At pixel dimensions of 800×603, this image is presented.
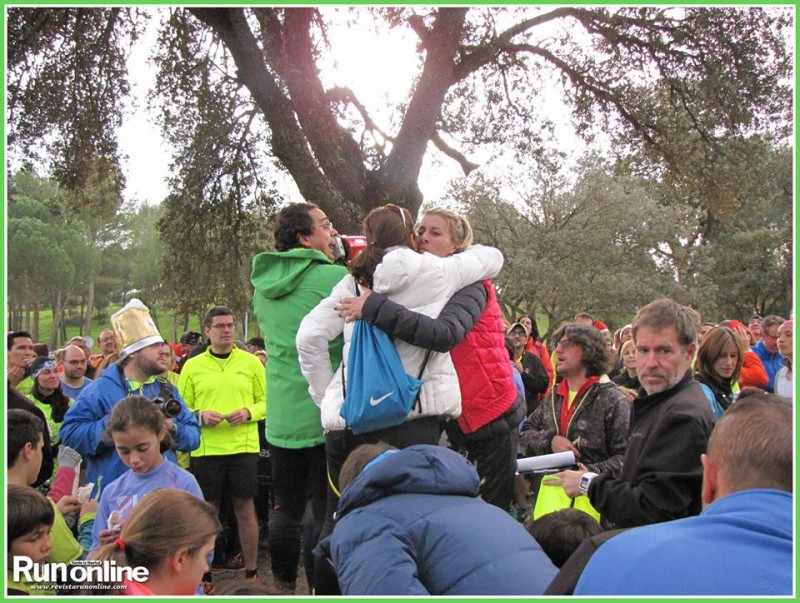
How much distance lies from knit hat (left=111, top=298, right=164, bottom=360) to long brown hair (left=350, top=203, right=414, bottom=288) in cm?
152

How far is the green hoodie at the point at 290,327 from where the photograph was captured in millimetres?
3518

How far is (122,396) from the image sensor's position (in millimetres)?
4031

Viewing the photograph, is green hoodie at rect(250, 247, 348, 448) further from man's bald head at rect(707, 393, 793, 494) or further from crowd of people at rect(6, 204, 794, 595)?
man's bald head at rect(707, 393, 793, 494)

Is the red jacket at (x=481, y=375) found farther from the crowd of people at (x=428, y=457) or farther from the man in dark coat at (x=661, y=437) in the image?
the man in dark coat at (x=661, y=437)

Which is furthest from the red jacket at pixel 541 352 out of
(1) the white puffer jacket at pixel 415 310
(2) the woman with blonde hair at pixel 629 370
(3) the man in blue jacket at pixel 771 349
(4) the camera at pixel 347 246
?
(1) the white puffer jacket at pixel 415 310

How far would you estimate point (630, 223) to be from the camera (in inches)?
1177

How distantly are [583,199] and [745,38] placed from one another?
18628 millimetres

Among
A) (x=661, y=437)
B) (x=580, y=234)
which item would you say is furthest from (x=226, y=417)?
(x=580, y=234)

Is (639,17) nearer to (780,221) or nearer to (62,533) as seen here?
(62,533)

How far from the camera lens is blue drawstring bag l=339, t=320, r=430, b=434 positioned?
9.61 ft

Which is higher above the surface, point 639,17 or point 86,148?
point 639,17

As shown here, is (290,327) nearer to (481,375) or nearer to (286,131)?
(481,375)

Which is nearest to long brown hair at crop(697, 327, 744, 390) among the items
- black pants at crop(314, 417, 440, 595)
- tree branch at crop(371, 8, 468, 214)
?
black pants at crop(314, 417, 440, 595)

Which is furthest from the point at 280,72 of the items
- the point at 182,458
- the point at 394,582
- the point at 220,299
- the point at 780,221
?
the point at 780,221
